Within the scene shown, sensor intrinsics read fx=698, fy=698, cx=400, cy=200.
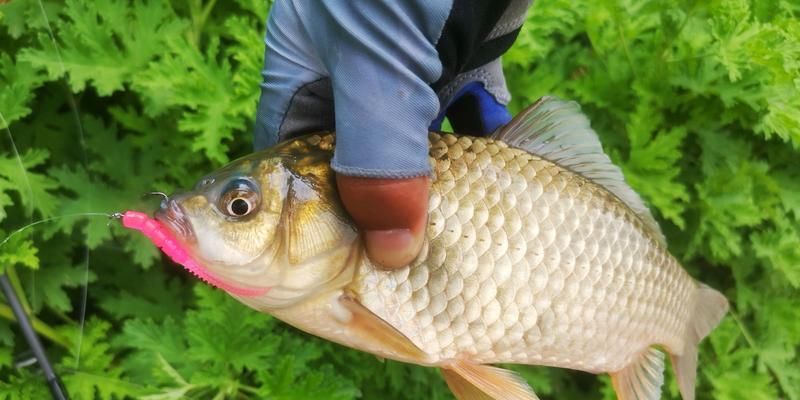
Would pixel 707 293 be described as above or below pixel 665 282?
below

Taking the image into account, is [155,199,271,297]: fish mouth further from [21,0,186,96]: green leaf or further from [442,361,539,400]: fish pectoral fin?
[21,0,186,96]: green leaf

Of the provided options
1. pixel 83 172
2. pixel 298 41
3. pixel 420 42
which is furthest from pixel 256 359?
pixel 420 42

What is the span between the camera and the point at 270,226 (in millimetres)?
950

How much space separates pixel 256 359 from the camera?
154 cm

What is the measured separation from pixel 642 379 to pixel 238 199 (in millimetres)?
836

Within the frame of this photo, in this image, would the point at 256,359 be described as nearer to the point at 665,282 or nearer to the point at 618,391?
the point at 618,391

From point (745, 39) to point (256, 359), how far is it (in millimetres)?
1346

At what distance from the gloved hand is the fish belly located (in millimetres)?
70

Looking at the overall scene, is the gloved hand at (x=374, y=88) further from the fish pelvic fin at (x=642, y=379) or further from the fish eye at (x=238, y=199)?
the fish pelvic fin at (x=642, y=379)

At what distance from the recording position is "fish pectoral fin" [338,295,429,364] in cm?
100

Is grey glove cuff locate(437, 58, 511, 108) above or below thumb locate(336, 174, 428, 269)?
below

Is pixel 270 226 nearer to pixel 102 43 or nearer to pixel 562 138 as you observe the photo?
pixel 562 138

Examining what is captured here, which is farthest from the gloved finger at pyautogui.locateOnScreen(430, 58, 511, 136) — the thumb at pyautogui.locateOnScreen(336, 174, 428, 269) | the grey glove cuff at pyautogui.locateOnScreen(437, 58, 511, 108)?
the thumb at pyautogui.locateOnScreen(336, 174, 428, 269)

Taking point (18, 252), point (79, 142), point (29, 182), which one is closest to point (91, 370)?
point (18, 252)
